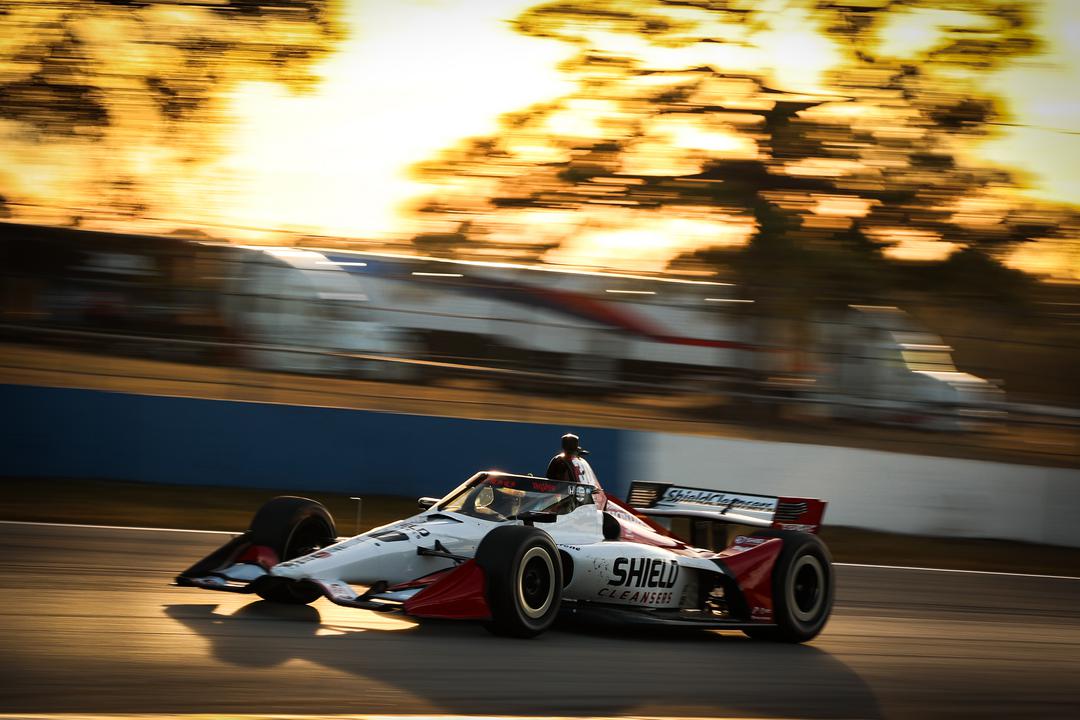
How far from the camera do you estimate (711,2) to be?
21516 millimetres

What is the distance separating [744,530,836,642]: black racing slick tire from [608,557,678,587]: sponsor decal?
743 mm

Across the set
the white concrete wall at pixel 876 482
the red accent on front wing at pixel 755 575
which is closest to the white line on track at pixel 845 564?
the white concrete wall at pixel 876 482

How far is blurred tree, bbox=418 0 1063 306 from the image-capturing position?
20.8 meters

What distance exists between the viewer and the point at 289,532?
7707 millimetres

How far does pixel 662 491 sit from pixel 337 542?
2943 millimetres

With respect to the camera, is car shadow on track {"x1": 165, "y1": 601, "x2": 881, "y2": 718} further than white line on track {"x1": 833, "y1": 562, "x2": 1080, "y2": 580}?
No

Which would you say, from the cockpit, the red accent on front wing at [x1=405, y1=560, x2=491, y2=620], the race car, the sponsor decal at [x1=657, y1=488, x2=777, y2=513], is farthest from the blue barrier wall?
the red accent on front wing at [x1=405, y1=560, x2=491, y2=620]

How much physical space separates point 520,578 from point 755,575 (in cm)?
210

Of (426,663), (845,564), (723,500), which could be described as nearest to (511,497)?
(426,663)

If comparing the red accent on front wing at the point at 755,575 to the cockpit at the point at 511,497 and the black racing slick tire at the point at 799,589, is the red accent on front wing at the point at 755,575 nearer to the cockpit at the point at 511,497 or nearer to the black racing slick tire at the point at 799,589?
the black racing slick tire at the point at 799,589

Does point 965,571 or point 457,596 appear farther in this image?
point 965,571

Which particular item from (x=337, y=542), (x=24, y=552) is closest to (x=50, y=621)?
(x=337, y=542)

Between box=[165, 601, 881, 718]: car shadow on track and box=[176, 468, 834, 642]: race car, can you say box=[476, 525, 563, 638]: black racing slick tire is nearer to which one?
box=[176, 468, 834, 642]: race car

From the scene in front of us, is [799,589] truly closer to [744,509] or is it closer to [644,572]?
[744,509]
